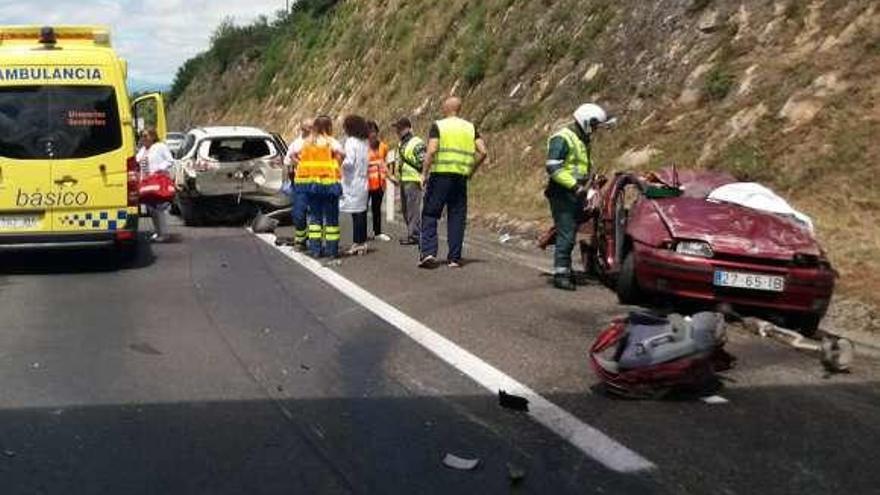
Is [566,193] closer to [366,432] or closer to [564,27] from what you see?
[366,432]

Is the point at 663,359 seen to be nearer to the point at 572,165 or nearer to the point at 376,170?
the point at 572,165

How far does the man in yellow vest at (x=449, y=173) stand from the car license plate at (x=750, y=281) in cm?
365

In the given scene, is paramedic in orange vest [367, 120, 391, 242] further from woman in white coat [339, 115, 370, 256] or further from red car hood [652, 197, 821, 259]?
red car hood [652, 197, 821, 259]

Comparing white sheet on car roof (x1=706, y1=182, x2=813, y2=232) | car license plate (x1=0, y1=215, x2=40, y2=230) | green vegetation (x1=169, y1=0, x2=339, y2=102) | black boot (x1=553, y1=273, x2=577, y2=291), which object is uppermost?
green vegetation (x1=169, y1=0, x2=339, y2=102)

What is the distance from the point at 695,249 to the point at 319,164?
5179mm

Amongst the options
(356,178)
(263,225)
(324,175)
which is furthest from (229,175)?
(324,175)

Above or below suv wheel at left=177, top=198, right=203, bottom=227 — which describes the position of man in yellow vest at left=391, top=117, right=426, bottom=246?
above

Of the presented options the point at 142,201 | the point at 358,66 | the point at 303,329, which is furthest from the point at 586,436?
the point at 358,66

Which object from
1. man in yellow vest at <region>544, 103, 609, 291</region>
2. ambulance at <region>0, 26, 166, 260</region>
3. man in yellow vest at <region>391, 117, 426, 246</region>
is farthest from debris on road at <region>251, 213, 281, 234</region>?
man in yellow vest at <region>544, 103, 609, 291</region>

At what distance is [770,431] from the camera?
18.4 ft

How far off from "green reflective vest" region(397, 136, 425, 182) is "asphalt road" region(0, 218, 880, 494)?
4.19 metres

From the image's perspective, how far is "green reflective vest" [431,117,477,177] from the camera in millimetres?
11219

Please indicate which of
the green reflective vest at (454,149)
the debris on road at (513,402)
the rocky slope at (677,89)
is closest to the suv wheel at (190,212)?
the rocky slope at (677,89)

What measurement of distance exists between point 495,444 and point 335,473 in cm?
87
